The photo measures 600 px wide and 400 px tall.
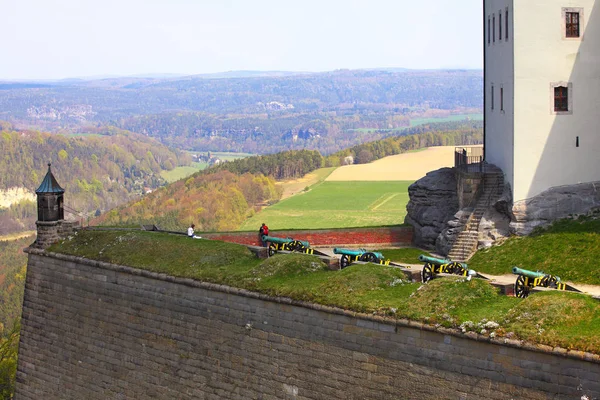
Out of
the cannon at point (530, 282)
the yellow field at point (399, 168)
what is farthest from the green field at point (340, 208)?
the cannon at point (530, 282)

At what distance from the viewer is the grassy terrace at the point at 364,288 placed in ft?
78.1

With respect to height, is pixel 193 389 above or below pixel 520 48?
below

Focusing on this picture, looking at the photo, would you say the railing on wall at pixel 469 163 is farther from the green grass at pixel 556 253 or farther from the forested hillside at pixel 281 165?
the forested hillside at pixel 281 165

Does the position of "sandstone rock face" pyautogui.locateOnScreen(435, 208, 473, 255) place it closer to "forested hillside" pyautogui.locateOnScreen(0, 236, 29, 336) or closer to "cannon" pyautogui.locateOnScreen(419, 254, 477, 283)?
"cannon" pyautogui.locateOnScreen(419, 254, 477, 283)

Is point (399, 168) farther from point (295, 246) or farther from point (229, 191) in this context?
point (295, 246)

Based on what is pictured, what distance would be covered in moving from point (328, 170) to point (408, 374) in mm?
128828

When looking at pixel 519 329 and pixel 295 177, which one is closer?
pixel 519 329

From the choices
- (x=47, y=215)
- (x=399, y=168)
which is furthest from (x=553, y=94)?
(x=399, y=168)

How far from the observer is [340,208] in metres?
112

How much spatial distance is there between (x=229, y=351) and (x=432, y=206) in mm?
20612

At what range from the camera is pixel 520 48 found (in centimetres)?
4197

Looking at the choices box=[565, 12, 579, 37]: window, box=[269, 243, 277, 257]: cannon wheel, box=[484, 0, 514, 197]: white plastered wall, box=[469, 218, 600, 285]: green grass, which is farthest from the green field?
box=[269, 243, 277, 257]: cannon wheel

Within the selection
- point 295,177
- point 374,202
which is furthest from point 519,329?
point 295,177

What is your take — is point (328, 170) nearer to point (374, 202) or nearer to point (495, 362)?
point (374, 202)
